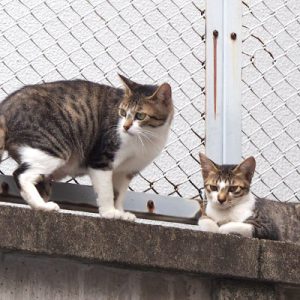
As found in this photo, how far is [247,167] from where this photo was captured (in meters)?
3.16

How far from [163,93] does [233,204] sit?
50cm

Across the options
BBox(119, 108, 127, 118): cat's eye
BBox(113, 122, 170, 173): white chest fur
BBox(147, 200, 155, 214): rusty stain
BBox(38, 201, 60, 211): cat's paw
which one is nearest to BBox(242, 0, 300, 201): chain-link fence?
BBox(113, 122, 170, 173): white chest fur

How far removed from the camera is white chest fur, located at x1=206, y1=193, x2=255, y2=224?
123 inches

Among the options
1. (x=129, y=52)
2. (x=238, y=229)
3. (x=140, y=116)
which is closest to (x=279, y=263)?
(x=238, y=229)

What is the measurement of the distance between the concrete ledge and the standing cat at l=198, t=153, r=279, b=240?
0.43 m

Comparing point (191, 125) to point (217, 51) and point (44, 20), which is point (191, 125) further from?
point (44, 20)

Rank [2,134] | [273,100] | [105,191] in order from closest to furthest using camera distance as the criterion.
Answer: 1. [2,134]
2. [105,191]
3. [273,100]

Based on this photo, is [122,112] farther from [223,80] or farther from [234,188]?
[234,188]

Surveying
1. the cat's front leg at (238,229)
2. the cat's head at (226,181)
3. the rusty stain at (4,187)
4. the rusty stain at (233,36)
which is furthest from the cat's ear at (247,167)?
the rusty stain at (4,187)

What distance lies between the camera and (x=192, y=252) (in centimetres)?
252

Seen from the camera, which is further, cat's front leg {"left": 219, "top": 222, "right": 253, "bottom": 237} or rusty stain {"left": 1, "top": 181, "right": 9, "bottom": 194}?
cat's front leg {"left": 219, "top": 222, "right": 253, "bottom": 237}

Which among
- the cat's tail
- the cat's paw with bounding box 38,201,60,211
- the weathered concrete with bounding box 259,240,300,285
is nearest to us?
the weathered concrete with bounding box 259,240,300,285

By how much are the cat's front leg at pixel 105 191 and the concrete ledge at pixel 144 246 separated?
0.46 metres

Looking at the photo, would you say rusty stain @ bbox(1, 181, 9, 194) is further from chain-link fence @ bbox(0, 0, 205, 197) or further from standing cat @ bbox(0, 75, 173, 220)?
chain-link fence @ bbox(0, 0, 205, 197)
